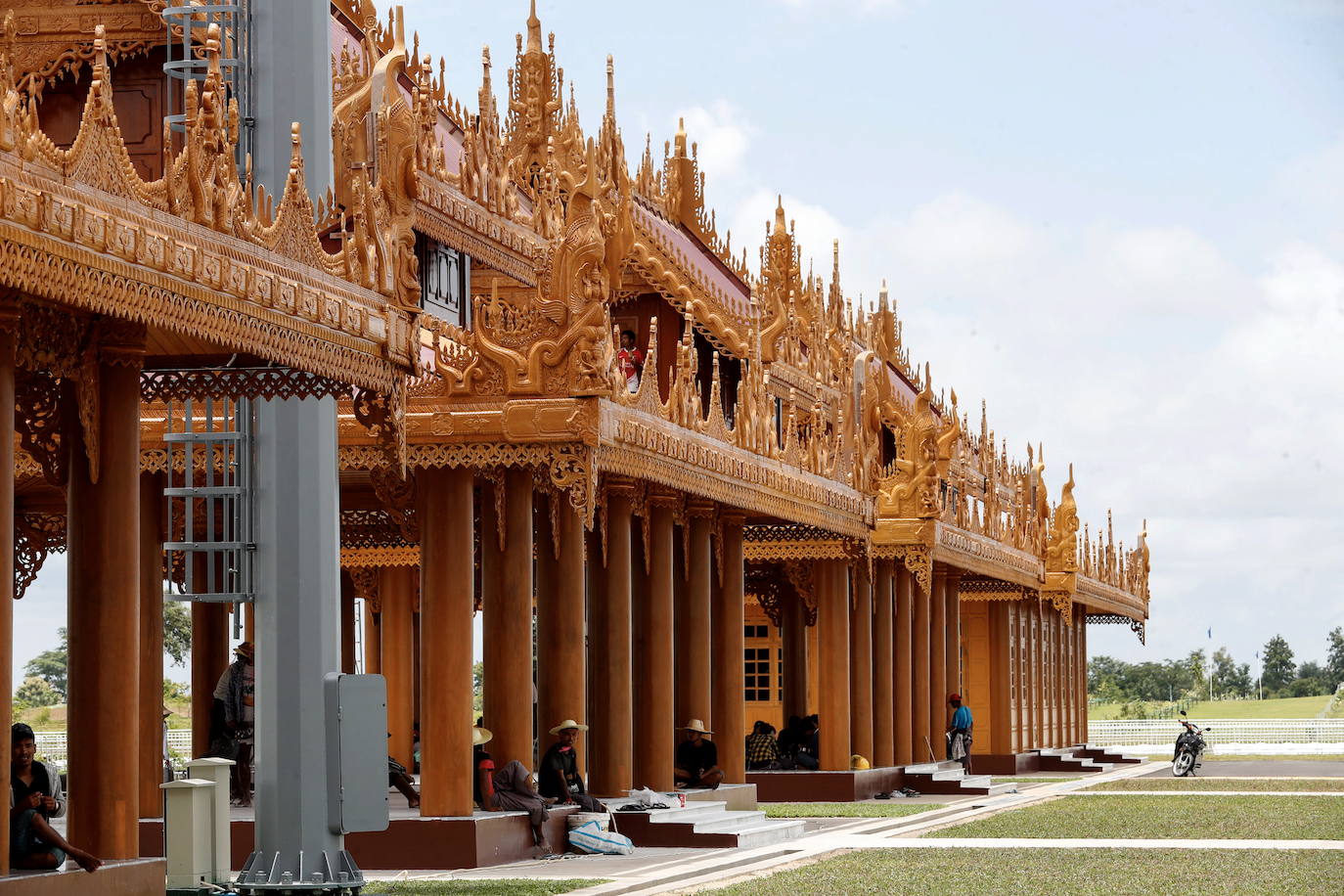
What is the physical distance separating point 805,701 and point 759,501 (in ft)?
35.3

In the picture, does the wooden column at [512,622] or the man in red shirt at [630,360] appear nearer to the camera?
the wooden column at [512,622]

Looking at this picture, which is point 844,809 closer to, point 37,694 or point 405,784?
point 405,784

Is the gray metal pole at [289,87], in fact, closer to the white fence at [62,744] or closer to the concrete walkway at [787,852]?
the concrete walkway at [787,852]

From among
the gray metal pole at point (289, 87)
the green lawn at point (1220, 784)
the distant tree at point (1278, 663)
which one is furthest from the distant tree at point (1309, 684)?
the gray metal pole at point (289, 87)

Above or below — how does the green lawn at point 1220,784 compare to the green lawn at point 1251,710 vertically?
above

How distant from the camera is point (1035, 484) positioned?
45.0 m

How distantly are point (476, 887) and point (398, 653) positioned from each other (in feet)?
49.3

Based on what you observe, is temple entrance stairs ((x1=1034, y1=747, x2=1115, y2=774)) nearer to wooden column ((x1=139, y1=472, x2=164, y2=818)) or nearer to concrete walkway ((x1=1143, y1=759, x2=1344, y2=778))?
concrete walkway ((x1=1143, y1=759, x2=1344, y2=778))

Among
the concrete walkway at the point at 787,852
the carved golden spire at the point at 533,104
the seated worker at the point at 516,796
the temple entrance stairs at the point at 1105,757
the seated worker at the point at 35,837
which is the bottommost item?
the temple entrance stairs at the point at 1105,757

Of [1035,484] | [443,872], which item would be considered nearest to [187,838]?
[443,872]

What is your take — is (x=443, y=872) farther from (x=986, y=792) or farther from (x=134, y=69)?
(x=986, y=792)

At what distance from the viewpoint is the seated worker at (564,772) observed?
1934cm

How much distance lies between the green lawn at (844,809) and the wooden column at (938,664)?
6.31 meters

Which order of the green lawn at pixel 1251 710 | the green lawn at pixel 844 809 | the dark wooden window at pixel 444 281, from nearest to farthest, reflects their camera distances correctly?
the dark wooden window at pixel 444 281, the green lawn at pixel 844 809, the green lawn at pixel 1251 710
